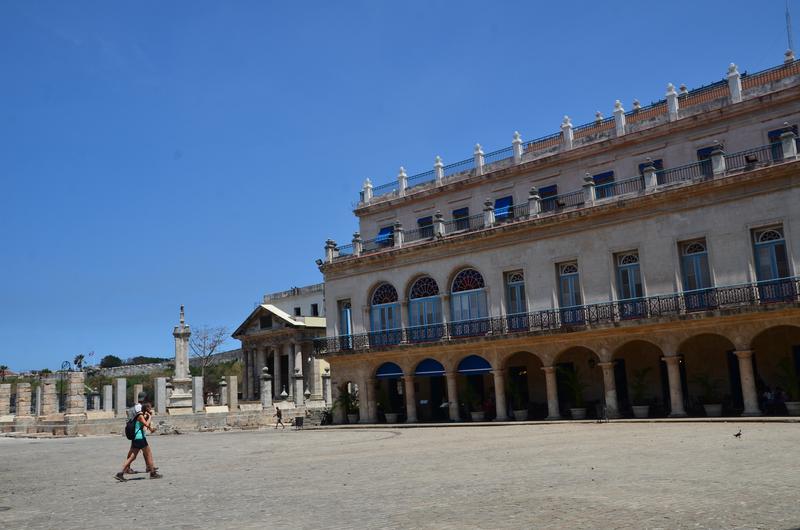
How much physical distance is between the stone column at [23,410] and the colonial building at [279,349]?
53.7 feet

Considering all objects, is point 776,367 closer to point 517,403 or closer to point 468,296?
point 517,403

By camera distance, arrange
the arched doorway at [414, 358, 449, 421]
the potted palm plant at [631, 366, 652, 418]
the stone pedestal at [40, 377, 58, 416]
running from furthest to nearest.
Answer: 1. the stone pedestal at [40, 377, 58, 416]
2. the arched doorway at [414, 358, 449, 421]
3. the potted palm plant at [631, 366, 652, 418]

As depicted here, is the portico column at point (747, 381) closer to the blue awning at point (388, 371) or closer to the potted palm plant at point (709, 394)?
the potted palm plant at point (709, 394)

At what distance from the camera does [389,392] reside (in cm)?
3991

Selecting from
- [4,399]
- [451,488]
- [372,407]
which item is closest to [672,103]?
[372,407]

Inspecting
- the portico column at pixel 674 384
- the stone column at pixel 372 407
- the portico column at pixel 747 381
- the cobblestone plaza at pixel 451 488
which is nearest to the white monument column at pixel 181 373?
the stone column at pixel 372 407

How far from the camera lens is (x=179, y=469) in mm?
16547

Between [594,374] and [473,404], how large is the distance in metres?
5.62

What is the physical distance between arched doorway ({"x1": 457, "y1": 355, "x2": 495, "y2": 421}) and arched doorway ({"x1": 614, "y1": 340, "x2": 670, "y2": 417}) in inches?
217

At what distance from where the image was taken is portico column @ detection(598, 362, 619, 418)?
29734mm

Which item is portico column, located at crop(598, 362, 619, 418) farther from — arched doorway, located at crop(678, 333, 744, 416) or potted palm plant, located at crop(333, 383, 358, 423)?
potted palm plant, located at crop(333, 383, 358, 423)

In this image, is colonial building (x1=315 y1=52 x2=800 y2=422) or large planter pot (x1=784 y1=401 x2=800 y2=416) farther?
colonial building (x1=315 y1=52 x2=800 y2=422)

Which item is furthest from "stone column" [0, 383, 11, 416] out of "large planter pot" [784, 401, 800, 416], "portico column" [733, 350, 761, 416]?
"large planter pot" [784, 401, 800, 416]

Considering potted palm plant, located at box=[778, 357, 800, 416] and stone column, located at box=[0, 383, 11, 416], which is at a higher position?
stone column, located at box=[0, 383, 11, 416]
